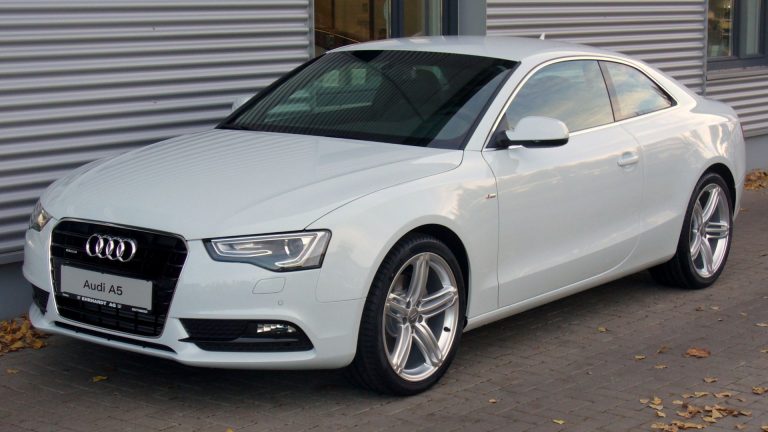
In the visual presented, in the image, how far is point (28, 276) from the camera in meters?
6.03

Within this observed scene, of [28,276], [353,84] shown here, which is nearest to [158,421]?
[28,276]

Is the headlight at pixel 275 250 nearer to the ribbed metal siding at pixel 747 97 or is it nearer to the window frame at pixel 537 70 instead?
the window frame at pixel 537 70

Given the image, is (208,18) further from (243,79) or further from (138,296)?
(138,296)

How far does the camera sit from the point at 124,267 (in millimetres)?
5555

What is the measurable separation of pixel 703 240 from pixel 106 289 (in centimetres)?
432

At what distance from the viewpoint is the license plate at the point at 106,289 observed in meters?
5.48

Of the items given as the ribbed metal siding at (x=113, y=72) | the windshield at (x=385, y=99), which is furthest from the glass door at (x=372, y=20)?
the windshield at (x=385, y=99)

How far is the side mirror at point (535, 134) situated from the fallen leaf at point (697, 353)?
1.38m

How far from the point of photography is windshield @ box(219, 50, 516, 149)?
21.4 feet

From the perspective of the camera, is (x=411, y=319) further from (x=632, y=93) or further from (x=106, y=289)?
(x=632, y=93)

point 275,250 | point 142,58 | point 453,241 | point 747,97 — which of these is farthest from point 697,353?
point 747,97

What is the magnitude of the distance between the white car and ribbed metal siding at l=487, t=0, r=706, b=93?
12.0ft

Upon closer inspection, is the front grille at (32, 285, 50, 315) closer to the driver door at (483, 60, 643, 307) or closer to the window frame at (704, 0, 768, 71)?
the driver door at (483, 60, 643, 307)

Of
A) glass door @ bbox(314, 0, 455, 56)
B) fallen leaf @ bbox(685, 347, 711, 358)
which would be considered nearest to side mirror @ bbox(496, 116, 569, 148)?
fallen leaf @ bbox(685, 347, 711, 358)
